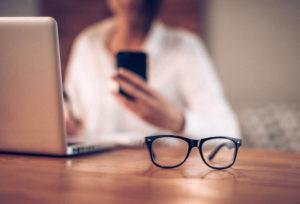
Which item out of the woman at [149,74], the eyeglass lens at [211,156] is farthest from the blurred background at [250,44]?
the eyeglass lens at [211,156]

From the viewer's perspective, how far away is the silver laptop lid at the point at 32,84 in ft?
2.60

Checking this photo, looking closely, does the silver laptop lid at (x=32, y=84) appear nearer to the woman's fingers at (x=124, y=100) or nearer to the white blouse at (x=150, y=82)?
the woman's fingers at (x=124, y=100)

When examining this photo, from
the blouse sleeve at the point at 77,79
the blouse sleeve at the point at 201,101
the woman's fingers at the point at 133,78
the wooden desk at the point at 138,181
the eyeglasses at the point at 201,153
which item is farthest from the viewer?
the blouse sleeve at the point at 77,79

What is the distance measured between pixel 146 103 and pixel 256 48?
116cm

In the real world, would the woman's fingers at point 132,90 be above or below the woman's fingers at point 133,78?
below

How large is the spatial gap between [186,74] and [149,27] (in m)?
0.31

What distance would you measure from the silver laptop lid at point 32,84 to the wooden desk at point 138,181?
Result: 50 millimetres

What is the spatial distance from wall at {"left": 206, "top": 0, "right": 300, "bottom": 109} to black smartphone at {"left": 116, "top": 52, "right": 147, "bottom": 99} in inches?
44.7

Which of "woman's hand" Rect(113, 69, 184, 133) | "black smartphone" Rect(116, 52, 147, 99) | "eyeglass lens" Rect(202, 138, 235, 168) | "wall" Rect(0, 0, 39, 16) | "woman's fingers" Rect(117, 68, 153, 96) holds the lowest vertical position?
"eyeglass lens" Rect(202, 138, 235, 168)

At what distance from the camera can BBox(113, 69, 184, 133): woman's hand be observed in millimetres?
1197

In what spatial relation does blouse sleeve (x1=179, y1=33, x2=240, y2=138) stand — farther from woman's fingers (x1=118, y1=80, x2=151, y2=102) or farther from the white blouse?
woman's fingers (x1=118, y1=80, x2=151, y2=102)

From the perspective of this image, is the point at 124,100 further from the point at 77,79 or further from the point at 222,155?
the point at 77,79

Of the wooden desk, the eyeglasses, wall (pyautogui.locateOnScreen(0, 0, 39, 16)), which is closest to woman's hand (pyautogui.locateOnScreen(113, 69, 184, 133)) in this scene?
the eyeglasses

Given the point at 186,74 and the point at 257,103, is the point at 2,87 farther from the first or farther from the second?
the point at 257,103
